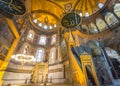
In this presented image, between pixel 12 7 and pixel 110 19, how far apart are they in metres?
10.4

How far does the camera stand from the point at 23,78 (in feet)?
44.0

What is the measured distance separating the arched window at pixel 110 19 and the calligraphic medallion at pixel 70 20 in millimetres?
3495

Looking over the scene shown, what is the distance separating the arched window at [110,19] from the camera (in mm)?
12305

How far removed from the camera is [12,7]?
32.3 ft

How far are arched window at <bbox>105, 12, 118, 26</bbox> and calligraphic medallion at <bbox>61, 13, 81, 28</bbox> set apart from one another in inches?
138

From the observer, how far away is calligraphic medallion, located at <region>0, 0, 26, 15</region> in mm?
9438

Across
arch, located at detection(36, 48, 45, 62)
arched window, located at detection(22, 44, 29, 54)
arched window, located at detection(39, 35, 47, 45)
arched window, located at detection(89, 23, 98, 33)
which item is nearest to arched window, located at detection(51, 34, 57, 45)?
arched window, located at detection(39, 35, 47, 45)

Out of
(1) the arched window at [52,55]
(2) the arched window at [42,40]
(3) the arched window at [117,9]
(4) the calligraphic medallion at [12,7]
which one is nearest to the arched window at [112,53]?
(3) the arched window at [117,9]

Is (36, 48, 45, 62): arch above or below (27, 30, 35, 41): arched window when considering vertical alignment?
below

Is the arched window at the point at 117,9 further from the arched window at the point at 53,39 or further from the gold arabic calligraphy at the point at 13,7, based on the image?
the gold arabic calligraphy at the point at 13,7

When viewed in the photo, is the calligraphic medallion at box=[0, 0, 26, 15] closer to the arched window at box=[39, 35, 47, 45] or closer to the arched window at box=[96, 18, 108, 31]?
the arched window at box=[39, 35, 47, 45]

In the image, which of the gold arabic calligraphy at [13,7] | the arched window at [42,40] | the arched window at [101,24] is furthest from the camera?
the arched window at [42,40]

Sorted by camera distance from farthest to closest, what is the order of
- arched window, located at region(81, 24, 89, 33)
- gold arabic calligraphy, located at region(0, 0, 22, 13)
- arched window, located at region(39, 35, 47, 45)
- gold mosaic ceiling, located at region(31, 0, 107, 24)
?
1. arched window, located at region(39, 35, 47, 45)
2. gold mosaic ceiling, located at region(31, 0, 107, 24)
3. arched window, located at region(81, 24, 89, 33)
4. gold arabic calligraphy, located at region(0, 0, 22, 13)

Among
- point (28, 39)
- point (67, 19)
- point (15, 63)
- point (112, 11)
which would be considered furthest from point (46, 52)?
point (112, 11)
